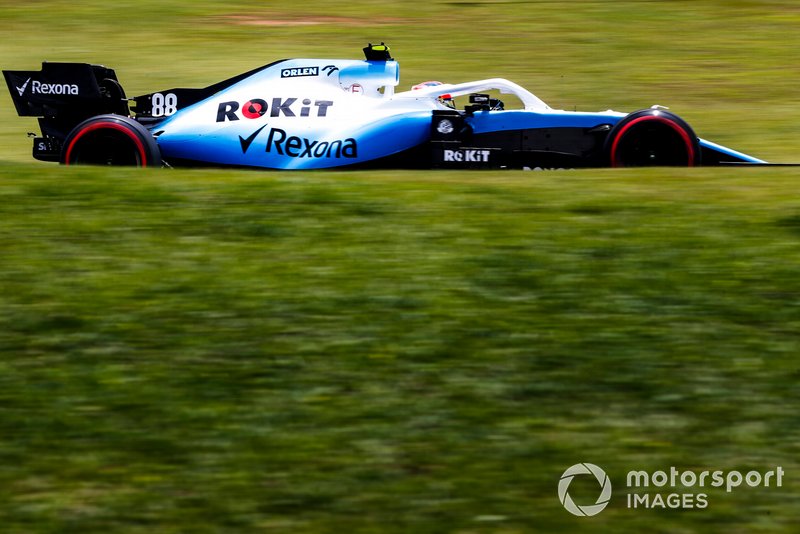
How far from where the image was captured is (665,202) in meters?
6.48

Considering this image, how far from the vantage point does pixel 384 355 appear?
4996 millimetres

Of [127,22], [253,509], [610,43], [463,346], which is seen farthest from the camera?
[127,22]

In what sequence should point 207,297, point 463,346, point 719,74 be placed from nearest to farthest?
point 463,346 < point 207,297 < point 719,74

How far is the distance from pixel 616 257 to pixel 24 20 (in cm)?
1682

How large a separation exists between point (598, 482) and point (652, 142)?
4.69 metres

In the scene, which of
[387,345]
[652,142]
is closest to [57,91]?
[652,142]

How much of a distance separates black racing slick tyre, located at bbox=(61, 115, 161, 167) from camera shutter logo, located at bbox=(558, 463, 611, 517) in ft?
17.4

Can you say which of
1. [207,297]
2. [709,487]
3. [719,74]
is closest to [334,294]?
[207,297]

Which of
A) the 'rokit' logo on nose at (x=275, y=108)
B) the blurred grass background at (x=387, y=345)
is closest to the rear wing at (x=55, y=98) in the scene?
the 'rokit' logo on nose at (x=275, y=108)

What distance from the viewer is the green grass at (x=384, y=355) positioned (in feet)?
14.0

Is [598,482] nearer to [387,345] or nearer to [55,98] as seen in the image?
[387,345]

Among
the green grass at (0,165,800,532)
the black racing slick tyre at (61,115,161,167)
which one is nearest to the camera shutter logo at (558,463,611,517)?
the green grass at (0,165,800,532)

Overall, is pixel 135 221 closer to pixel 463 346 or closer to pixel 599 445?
pixel 463 346

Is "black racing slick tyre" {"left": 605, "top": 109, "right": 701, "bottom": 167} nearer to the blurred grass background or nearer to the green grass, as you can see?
the blurred grass background
